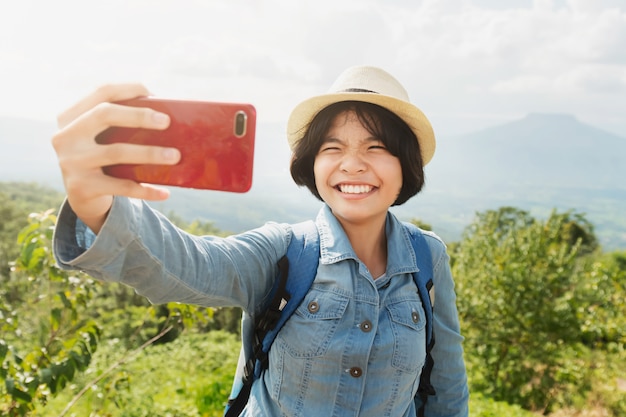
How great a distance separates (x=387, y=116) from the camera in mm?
1584

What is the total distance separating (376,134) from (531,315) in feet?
22.7

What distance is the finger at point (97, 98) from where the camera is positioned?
0.90 metres

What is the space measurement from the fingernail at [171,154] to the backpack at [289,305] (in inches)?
23.1

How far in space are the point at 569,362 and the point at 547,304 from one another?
1.08 metres

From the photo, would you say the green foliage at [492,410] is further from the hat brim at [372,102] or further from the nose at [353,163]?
the nose at [353,163]

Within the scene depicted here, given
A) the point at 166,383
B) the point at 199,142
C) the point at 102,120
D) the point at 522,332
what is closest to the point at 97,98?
the point at 102,120

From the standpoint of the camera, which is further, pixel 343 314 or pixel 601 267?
pixel 601 267

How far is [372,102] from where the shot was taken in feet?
5.08

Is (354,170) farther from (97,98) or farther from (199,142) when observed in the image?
(97,98)

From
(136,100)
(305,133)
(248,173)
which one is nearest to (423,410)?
(305,133)

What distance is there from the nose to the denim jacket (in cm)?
20

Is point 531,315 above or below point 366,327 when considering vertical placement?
below

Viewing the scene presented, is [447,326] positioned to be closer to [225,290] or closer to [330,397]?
[330,397]

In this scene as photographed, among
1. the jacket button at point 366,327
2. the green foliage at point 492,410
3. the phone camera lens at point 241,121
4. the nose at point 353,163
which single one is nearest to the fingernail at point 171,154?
the phone camera lens at point 241,121
